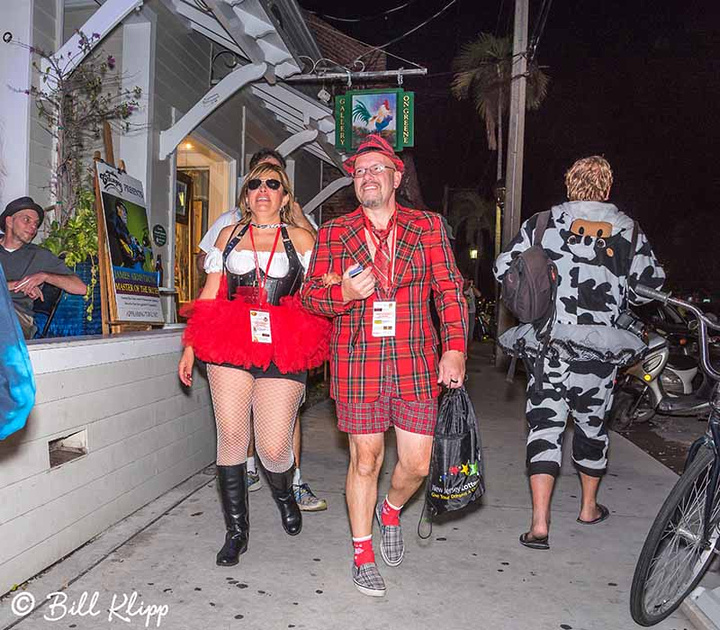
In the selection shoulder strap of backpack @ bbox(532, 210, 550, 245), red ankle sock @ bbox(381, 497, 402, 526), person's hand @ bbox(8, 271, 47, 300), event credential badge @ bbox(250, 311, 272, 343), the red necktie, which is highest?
shoulder strap of backpack @ bbox(532, 210, 550, 245)

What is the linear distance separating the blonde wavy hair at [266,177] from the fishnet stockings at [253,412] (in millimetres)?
830

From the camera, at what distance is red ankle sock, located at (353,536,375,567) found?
3.09 meters

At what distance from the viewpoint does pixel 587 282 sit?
362cm

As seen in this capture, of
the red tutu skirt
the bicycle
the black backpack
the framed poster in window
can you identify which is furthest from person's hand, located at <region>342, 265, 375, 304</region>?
the framed poster in window

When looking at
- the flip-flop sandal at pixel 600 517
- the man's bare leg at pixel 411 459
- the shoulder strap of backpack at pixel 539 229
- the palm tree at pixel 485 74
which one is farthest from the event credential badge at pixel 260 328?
the palm tree at pixel 485 74

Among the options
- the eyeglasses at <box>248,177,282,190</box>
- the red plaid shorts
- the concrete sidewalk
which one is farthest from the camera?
the eyeglasses at <box>248,177,282,190</box>

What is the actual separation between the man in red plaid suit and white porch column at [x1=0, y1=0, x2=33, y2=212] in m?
3.21

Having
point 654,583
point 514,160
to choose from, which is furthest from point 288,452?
point 514,160

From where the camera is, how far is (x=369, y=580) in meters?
3.04

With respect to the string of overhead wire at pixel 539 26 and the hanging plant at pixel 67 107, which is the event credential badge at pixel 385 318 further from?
the string of overhead wire at pixel 539 26

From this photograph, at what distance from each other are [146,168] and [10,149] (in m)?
1.52

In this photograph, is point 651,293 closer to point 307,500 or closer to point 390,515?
point 390,515

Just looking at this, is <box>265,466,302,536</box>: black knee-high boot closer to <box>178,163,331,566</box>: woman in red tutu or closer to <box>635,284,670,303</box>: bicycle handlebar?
<box>178,163,331,566</box>: woman in red tutu

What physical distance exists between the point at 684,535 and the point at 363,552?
1359 millimetres
